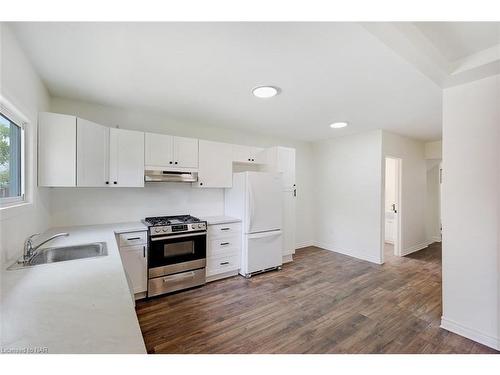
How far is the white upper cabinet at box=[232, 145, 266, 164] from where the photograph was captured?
3.70 m

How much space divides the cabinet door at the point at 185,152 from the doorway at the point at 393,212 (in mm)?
3652

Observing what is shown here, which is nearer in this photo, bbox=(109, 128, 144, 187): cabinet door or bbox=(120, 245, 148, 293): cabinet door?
bbox=(120, 245, 148, 293): cabinet door

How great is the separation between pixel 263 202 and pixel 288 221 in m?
0.85

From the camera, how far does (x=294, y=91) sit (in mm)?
2453

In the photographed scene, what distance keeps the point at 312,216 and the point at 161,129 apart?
3.76m

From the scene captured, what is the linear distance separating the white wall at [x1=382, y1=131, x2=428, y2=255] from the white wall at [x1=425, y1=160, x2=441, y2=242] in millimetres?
471

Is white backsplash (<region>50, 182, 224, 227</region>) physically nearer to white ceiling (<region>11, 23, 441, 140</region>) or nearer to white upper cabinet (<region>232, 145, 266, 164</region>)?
white upper cabinet (<region>232, 145, 266, 164</region>)

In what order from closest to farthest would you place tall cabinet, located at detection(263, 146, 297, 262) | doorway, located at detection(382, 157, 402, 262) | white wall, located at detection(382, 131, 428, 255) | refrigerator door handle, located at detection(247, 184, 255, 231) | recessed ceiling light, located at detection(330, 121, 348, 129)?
refrigerator door handle, located at detection(247, 184, 255, 231) → recessed ceiling light, located at detection(330, 121, 348, 129) → tall cabinet, located at detection(263, 146, 297, 262) → white wall, located at detection(382, 131, 428, 255) → doorway, located at detection(382, 157, 402, 262)

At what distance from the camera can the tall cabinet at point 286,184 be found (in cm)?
393

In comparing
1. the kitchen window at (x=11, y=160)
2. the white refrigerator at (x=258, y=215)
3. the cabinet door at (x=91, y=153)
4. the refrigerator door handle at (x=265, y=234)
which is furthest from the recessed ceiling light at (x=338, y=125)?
the kitchen window at (x=11, y=160)

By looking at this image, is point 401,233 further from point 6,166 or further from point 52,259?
point 6,166

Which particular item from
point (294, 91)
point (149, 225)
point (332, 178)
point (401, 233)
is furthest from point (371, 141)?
point (149, 225)

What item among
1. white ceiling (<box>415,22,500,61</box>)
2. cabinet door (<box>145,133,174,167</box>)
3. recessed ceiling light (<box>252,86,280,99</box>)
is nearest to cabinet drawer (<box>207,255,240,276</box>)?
cabinet door (<box>145,133,174,167</box>)

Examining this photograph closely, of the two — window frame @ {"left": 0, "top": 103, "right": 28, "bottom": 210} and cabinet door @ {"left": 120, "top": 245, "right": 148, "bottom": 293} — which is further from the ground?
window frame @ {"left": 0, "top": 103, "right": 28, "bottom": 210}
